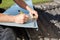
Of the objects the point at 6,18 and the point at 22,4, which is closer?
the point at 6,18

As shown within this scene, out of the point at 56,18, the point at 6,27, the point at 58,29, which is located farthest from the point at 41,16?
the point at 6,27

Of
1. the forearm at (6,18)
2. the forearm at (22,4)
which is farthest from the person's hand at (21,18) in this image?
the forearm at (22,4)

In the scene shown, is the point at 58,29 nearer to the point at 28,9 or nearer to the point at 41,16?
the point at 41,16

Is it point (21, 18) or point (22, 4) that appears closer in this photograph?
point (21, 18)

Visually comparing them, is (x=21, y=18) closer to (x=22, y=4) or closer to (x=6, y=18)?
(x=6, y=18)

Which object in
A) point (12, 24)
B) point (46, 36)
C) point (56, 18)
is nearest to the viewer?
point (12, 24)

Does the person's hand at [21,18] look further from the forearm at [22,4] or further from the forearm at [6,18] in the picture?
the forearm at [22,4]

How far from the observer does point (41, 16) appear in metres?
5.26

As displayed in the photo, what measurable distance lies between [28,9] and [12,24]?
61 centimetres

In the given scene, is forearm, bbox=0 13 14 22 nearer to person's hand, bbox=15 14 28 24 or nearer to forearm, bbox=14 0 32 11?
person's hand, bbox=15 14 28 24

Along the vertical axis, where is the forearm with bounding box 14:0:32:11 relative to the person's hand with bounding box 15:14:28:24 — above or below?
above

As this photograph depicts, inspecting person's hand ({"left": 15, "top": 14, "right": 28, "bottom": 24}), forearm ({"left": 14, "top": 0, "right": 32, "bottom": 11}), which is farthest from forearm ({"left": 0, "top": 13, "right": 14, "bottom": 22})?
forearm ({"left": 14, "top": 0, "right": 32, "bottom": 11})

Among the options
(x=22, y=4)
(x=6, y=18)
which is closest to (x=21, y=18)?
(x=6, y=18)

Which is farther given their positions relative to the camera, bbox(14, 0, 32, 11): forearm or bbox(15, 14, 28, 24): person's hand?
bbox(14, 0, 32, 11): forearm
